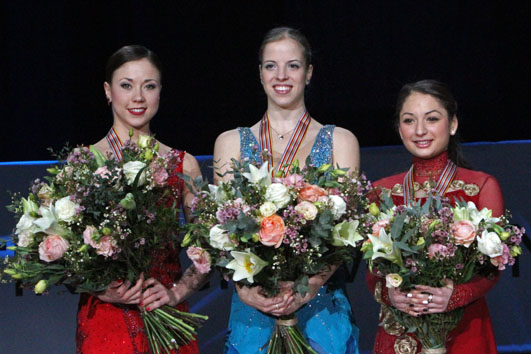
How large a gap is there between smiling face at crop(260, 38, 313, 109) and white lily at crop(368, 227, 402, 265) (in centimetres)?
88

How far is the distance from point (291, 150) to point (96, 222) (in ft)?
2.94

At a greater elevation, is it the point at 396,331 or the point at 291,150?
the point at 291,150

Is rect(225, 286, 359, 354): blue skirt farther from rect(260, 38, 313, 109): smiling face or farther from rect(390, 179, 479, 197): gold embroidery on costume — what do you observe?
rect(260, 38, 313, 109): smiling face

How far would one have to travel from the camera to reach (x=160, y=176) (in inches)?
106

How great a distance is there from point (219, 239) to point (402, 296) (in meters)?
0.62

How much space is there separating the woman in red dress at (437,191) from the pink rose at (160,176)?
0.73 m

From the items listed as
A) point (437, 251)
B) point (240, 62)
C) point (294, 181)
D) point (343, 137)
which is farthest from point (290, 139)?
point (240, 62)

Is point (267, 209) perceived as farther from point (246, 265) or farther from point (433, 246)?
point (433, 246)

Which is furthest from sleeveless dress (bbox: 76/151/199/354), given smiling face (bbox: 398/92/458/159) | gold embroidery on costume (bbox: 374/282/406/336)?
smiling face (bbox: 398/92/458/159)

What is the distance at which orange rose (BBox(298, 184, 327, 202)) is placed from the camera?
250 cm

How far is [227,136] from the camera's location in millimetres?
3268

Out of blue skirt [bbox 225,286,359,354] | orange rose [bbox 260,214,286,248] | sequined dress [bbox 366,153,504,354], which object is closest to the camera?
orange rose [bbox 260,214,286,248]

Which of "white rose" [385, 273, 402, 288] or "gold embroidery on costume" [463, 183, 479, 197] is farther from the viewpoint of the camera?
"gold embroidery on costume" [463, 183, 479, 197]

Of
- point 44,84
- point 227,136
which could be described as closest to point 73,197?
point 227,136
